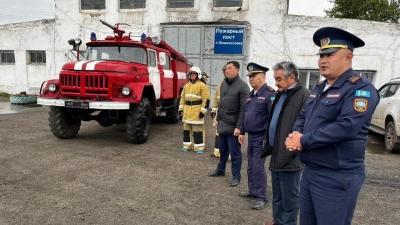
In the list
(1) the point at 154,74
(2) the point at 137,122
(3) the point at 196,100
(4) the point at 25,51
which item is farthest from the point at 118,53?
(4) the point at 25,51

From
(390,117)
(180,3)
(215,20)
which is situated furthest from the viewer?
(180,3)

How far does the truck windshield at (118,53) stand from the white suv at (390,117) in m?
5.73

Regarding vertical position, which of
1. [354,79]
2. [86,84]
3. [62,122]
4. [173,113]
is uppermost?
[354,79]

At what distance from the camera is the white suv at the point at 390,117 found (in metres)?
6.37

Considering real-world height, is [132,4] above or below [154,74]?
above

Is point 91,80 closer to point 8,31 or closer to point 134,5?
point 134,5

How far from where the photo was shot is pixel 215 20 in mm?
12750

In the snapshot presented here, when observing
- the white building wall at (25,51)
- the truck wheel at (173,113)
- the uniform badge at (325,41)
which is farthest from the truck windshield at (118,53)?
the white building wall at (25,51)

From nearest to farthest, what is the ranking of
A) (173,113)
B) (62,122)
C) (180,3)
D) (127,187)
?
(127,187)
(62,122)
(173,113)
(180,3)

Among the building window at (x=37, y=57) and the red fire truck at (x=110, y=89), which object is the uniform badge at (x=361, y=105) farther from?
the building window at (x=37, y=57)

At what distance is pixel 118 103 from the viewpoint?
574 centimetres

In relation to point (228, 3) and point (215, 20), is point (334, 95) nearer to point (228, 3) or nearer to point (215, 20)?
point (215, 20)

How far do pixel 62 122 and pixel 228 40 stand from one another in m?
8.23

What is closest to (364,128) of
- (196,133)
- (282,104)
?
(282,104)
